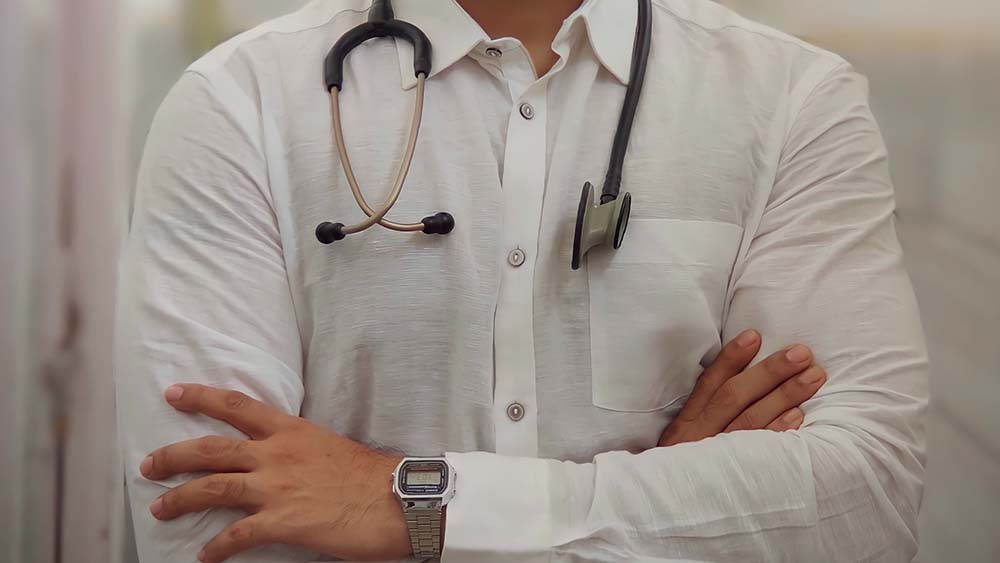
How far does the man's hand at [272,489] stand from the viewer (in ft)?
2.93

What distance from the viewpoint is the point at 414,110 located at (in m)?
1.04

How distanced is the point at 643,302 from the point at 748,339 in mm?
119

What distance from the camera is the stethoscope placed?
986 mm

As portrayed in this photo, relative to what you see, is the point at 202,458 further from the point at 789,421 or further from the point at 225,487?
the point at 789,421

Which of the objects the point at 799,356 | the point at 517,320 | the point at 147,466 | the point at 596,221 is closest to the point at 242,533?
the point at 147,466

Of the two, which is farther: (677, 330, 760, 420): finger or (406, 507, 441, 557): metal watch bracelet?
(677, 330, 760, 420): finger

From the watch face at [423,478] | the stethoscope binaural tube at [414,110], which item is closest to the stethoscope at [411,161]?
the stethoscope binaural tube at [414,110]

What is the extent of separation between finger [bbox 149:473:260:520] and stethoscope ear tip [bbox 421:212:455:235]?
31 centimetres

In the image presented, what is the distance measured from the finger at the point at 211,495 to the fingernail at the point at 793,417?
0.53 meters

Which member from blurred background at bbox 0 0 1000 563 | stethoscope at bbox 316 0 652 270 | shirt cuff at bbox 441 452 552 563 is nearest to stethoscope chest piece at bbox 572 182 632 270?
stethoscope at bbox 316 0 652 270

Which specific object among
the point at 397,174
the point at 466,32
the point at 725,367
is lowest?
→ the point at 725,367

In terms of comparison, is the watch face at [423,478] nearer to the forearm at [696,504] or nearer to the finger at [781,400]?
the forearm at [696,504]

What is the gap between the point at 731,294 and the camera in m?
1.06

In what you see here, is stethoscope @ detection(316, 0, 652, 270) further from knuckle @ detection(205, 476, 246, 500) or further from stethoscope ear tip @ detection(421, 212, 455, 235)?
knuckle @ detection(205, 476, 246, 500)
